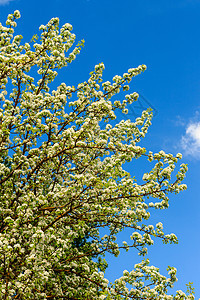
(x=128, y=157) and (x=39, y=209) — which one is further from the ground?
(x=128, y=157)

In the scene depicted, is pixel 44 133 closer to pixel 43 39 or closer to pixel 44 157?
pixel 44 157

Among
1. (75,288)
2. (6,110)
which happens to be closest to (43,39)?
(6,110)

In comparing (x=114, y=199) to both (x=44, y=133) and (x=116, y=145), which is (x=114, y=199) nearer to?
(x=116, y=145)

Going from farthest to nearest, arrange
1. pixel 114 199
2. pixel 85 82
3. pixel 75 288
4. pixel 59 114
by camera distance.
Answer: pixel 85 82
pixel 59 114
pixel 75 288
pixel 114 199

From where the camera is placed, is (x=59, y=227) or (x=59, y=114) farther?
(x=59, y=114)

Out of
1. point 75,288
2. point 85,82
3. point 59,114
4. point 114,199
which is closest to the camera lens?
point 114,199

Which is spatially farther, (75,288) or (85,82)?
(85,82)

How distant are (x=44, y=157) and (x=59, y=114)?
1.89 m

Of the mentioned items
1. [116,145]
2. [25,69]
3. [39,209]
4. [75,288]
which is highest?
[25,69]

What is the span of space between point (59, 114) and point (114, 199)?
4107 mm

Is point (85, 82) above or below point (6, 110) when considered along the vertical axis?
above

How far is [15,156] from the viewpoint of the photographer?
1241 cm

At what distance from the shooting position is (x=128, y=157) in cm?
1146

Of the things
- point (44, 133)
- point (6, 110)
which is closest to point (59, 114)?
point (44, 133)
